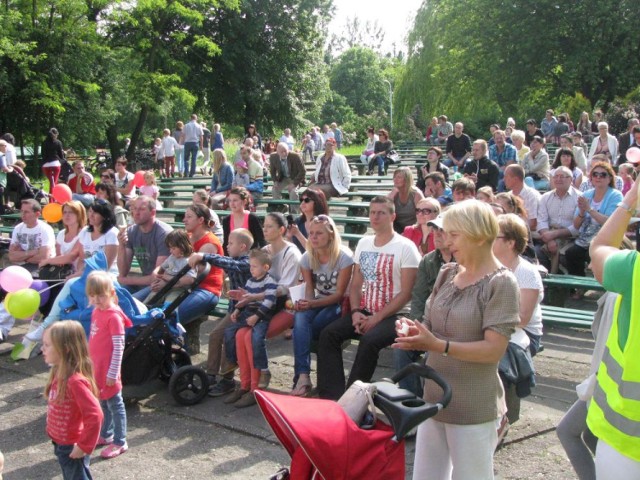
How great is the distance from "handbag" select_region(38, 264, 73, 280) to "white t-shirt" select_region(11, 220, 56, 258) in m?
0.46

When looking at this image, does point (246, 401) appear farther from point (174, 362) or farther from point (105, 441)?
point (105, 441)

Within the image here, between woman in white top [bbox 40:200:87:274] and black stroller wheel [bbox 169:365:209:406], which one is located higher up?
woman in white top [bbox 40:200:87:274]

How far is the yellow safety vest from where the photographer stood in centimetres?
259

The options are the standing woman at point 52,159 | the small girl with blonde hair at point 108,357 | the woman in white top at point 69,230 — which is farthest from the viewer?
the standing woman at point 52,159

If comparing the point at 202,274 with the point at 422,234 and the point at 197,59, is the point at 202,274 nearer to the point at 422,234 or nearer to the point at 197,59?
the point at 422,234

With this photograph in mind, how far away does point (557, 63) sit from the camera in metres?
39.0

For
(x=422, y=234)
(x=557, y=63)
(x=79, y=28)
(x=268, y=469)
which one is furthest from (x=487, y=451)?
(x=557, y=63)

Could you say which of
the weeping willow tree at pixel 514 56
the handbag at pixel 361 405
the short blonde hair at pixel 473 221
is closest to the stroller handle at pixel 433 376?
the handbag at pixel 361 405

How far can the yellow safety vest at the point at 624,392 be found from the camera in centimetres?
259

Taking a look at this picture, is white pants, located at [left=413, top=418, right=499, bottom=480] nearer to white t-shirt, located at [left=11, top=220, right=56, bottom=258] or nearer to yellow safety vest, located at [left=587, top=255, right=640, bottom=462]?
yellow safety vest, located at [left=587, top=255, right=640, bottom=462]

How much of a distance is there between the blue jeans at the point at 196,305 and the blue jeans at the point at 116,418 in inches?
66.7

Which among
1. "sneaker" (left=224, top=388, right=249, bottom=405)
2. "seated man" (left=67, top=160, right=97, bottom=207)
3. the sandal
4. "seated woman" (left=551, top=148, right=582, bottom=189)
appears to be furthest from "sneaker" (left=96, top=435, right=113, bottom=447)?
"seated man" (left=67, top=160, right=97, bottom=207)

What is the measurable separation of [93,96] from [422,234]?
75.6 ft

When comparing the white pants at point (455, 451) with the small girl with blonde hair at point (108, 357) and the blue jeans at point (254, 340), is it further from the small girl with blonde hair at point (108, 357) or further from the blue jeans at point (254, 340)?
the blue jeans at point (254, 340)
